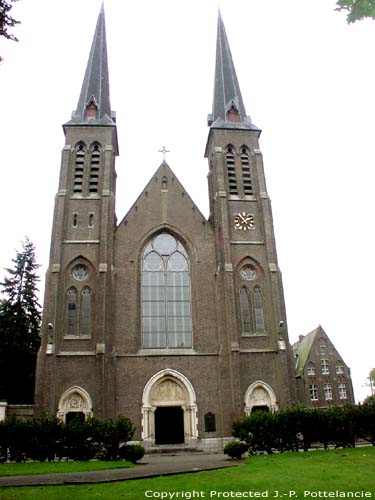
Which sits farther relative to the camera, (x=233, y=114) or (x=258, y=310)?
(x=233, y=114)

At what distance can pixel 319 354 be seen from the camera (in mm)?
49844

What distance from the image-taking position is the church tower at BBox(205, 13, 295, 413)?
26031 mm

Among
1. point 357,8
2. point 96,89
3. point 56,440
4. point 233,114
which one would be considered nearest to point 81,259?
point 56,440

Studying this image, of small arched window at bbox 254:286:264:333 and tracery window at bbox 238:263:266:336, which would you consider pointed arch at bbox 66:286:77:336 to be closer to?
tracery window at bbox 238:263:266:336

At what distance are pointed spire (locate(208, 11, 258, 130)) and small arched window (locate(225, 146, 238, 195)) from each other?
7.09 ft

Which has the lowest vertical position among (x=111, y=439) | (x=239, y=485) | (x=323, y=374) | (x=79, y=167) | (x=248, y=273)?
(x=239, y=485)

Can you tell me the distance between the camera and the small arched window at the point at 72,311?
2638cm

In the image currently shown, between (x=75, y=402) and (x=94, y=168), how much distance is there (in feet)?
49.1

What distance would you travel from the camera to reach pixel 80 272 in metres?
28.0

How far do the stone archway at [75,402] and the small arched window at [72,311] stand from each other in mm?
3277

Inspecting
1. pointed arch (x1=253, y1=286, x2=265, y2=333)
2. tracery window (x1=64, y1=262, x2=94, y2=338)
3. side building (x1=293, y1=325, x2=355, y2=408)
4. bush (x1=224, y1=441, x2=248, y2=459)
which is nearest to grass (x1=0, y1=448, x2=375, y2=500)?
bush (x1=224, y1=441, x2=248, y2=459)

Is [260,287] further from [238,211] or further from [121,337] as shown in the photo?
[121,337]

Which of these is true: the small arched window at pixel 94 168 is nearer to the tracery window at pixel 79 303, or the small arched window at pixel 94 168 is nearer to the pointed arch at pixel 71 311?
the tracery window at pixel 79 303

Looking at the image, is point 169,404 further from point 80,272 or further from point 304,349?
point 304,349
